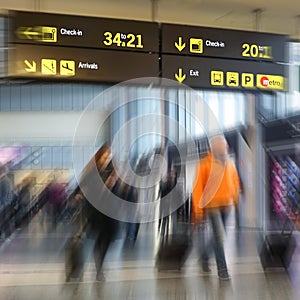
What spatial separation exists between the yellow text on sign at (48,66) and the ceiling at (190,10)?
793mm

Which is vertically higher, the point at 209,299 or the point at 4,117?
the point at 4,117

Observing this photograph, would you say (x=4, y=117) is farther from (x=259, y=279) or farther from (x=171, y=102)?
(x=259, y=279)

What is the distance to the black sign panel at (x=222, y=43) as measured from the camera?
430 cm

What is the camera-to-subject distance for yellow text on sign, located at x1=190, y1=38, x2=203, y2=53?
4.34 meters

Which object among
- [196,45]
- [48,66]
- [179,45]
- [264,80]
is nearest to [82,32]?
[48,66]

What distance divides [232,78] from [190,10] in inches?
30.6

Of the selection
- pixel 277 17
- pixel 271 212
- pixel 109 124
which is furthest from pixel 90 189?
pixel 271 212

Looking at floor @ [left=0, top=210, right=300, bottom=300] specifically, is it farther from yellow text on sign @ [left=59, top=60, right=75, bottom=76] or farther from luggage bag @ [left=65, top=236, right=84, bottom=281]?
yellow text on sign @ [left=59, top=60, right=75, bottom=76]

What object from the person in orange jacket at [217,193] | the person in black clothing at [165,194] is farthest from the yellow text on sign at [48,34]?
the person in black clothing at [165,194]

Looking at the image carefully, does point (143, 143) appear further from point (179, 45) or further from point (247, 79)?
point (179, 45)

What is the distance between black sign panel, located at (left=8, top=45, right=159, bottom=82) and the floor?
1.38m

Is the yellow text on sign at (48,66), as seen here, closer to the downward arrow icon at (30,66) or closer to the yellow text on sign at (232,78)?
the downward arrow icon at (30,66)

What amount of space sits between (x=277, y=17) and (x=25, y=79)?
8.00 ft

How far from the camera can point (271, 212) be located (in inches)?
255
